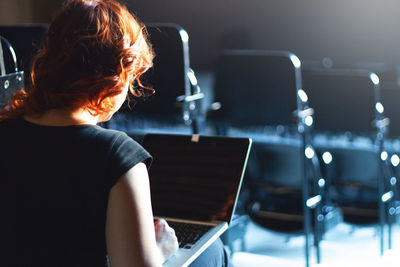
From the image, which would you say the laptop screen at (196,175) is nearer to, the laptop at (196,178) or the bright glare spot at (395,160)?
the laptop at (196,178)

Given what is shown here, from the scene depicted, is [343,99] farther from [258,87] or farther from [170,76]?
[170,76]

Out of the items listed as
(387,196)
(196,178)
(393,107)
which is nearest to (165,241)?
(196,178)

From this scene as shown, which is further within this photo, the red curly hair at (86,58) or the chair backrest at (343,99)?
the chair backrest at (343,99)

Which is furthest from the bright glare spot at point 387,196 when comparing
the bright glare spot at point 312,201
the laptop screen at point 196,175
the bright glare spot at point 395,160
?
the laptop screen at point 196,175

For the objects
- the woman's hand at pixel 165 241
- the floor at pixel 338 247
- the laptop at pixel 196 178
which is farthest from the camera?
the floor at pixel 338 247

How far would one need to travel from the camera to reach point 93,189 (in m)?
1.01

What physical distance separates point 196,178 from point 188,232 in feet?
0.71

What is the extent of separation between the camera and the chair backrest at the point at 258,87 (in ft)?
9.91

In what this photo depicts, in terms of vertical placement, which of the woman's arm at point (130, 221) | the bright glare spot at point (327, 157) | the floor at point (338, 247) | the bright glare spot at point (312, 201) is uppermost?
the woman's arm at point (130, 221)

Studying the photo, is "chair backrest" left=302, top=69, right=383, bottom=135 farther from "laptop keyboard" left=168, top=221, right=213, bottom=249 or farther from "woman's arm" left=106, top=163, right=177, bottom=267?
"woman's arm" left=106, top=163, right=177, bottom=267

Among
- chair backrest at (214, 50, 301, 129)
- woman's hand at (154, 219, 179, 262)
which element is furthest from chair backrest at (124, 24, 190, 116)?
woman's hand at (154, 219, 179, 262)

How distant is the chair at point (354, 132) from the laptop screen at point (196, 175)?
1.88 meters

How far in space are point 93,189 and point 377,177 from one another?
8.95 ft

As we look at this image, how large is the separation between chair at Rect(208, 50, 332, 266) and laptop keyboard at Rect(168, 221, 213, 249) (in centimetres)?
158
